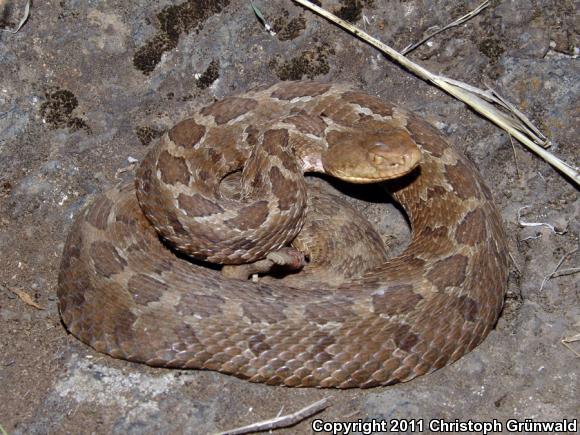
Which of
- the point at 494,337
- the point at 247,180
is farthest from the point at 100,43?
the point at 494,337

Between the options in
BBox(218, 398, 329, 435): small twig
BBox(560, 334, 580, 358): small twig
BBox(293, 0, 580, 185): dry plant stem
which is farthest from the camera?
BBox(293, 0, 580, 185): dry plant stem

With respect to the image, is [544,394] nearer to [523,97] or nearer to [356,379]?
[356,379]

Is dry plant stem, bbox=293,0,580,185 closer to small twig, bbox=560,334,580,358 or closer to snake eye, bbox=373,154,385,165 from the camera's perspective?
snake eye, bbox=373,154,385,165

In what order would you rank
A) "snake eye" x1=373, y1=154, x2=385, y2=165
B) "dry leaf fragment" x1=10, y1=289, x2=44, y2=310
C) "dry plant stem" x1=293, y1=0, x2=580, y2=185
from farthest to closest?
"dry plant stem" x1=293, y1=0, x2=580, y2=185 → "snake eye" x1=373, y1=154, x2=385, y2=165 → "dry leaf fragment" x1=10, y1=289, x2=44, y2=310

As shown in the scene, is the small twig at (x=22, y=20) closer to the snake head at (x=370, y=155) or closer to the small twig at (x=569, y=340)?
the snake head at (x=370, y=155)

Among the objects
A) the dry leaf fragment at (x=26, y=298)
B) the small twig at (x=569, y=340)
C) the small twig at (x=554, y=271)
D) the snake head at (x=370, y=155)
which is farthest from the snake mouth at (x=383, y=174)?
the dry leaf fragment at (x=26, y=298)

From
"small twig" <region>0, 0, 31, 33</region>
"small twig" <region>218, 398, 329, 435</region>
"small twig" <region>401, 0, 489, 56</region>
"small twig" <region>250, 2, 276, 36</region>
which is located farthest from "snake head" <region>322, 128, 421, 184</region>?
"small twig" <region>0, 0, 31, 33</region>

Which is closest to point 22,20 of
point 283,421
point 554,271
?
point 283,421
